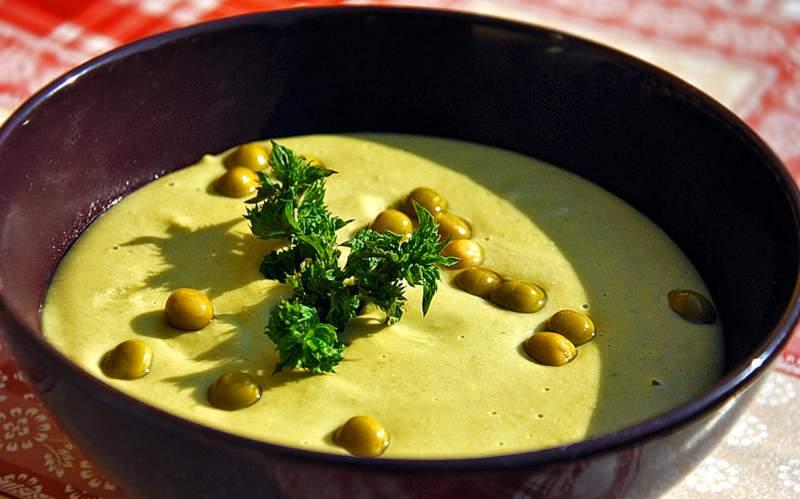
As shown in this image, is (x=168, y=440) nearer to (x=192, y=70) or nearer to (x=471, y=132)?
(x=192, y=70)

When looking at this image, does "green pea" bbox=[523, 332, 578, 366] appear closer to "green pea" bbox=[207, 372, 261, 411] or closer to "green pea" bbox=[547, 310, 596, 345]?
"green pea" bbox=[547, 310, 596, 345]

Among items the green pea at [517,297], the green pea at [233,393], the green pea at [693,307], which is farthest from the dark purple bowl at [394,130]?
the green pea at [517,297]

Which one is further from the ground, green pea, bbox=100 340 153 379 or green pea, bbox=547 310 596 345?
green pea, bbox=100 340 153 379

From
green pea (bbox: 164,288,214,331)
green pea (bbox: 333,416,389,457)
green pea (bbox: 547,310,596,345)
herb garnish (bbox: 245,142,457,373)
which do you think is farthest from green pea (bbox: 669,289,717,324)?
green pea (bbox: 164,288,214,331)

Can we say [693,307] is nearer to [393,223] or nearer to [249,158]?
[393,223]

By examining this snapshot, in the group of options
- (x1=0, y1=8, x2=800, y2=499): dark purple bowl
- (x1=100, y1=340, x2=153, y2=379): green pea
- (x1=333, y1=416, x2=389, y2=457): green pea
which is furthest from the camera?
(x1=100, y1=340, x2=153, y2=379): green pea

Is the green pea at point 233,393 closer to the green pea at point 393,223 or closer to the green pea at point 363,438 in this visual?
the green pea at point 363,438
